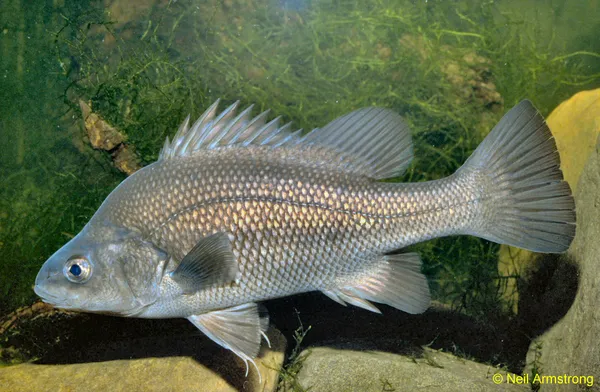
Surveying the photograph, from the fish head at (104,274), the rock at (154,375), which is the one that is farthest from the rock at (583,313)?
the fish head at (104,274)

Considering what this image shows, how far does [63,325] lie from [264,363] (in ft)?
5.06

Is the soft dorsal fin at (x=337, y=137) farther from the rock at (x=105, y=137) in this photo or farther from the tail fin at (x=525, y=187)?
the rock at (x=105, y=137)

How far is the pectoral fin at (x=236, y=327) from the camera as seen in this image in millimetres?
2570

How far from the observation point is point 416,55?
15.2 feet

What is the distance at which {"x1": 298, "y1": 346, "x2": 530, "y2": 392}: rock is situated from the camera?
283cm

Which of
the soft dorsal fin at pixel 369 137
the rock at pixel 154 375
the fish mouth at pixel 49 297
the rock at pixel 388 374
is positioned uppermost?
the soft dorsal fin at pixel 369 137

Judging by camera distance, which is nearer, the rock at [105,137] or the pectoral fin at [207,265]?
the pectoral fin at [207,265]

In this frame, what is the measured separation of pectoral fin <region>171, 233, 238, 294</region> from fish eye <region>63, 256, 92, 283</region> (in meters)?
0.46

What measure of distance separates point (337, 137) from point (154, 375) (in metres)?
1.86

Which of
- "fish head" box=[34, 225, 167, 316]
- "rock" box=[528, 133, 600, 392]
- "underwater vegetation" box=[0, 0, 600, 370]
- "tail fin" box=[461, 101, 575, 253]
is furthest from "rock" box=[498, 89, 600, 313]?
"fish head" box=[34, 225, 167, 316]

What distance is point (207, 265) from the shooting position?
2.37m

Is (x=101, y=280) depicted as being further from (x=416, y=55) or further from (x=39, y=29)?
(x=416, y=55)

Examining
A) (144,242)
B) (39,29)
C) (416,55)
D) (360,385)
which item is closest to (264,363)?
(360,385)

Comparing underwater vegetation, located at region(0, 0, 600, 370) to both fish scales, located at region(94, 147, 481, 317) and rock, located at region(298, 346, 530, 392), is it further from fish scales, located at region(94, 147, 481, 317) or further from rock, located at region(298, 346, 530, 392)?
fish scales, located at region(94, 147, 481, 317)
